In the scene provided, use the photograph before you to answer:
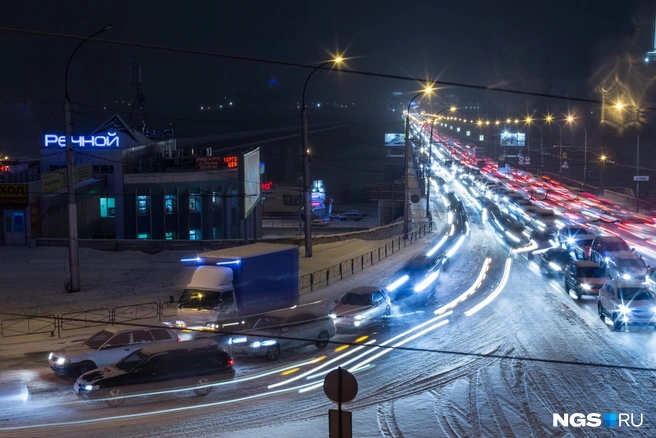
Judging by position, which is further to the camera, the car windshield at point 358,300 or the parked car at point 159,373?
the car windshield at point 358,300

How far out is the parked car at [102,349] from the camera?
535 inches

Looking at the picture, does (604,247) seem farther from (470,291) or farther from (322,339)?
(322,339)

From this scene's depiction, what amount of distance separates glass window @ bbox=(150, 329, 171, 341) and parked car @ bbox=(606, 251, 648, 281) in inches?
649

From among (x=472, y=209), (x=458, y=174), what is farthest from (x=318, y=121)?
(x=472, y=209)

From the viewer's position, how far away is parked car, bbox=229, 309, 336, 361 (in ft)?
49.5

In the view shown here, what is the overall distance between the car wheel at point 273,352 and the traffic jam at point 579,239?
9271 mm

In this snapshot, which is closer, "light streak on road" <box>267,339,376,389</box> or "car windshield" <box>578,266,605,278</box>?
"light streak on road" <box>267,339,376,389</box>

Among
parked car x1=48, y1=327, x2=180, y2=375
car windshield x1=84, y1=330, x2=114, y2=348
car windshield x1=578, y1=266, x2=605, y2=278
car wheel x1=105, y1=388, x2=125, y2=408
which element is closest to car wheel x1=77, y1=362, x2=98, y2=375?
parked car x1=48, y1=327, x2=180, y2=375

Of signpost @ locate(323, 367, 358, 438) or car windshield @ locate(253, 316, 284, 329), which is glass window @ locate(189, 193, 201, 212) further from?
signpost @ locate(323, 367, 358, 438)

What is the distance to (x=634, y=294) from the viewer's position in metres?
17.9

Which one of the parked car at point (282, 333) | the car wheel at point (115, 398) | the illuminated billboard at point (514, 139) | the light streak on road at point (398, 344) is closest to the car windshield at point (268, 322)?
the parked car at point (282, 333)

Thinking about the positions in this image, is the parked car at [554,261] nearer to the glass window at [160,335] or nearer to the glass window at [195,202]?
the glass window at [160,335]

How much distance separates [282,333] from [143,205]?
87.8 ft

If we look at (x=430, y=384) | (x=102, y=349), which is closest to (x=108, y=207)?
(x=102, y=349)
